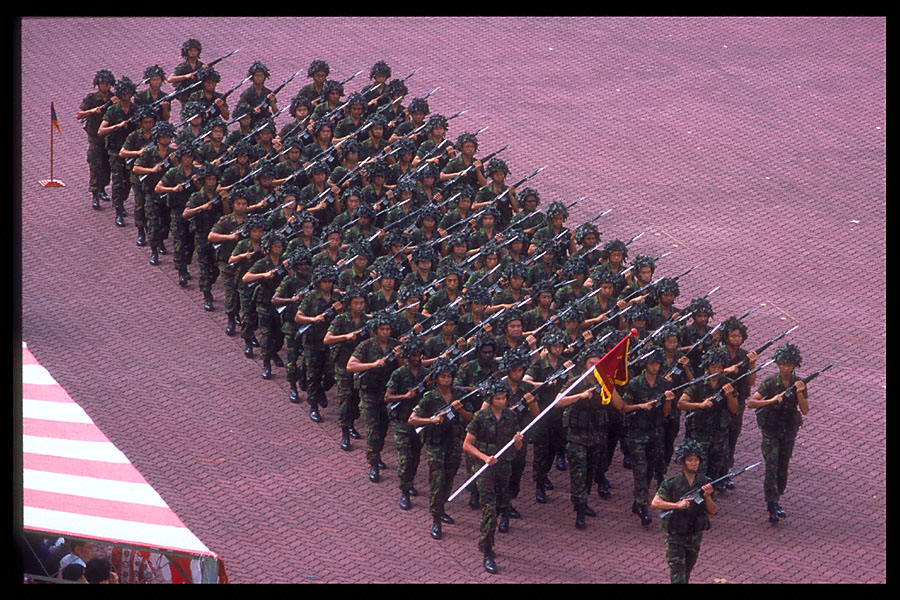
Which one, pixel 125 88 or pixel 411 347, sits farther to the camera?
pixel 125 88

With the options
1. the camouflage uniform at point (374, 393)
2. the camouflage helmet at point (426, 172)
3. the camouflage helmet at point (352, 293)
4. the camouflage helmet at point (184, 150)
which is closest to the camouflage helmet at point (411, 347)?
the camouflage uniform at point (374, 393)

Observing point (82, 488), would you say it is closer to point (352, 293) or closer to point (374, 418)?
point (374, 418)

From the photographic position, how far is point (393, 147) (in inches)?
885

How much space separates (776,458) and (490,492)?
3.16 meters

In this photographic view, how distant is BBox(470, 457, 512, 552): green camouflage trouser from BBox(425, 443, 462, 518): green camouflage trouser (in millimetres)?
518

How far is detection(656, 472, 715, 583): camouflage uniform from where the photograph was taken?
50.1 ft

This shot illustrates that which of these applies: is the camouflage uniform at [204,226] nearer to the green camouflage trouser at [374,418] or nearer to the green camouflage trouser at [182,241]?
the green camouflage trouser at [182,241]

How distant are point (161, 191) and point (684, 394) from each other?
789 cm

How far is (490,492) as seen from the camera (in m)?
16.1

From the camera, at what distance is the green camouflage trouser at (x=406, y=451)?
1726cm

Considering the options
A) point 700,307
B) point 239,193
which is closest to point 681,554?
point 700,307

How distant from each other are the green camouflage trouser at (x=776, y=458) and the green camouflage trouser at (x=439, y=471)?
3.20 metres

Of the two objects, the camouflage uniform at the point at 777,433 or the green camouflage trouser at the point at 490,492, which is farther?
the camouflage uniform at the point at 777,433

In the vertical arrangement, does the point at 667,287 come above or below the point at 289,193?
below
